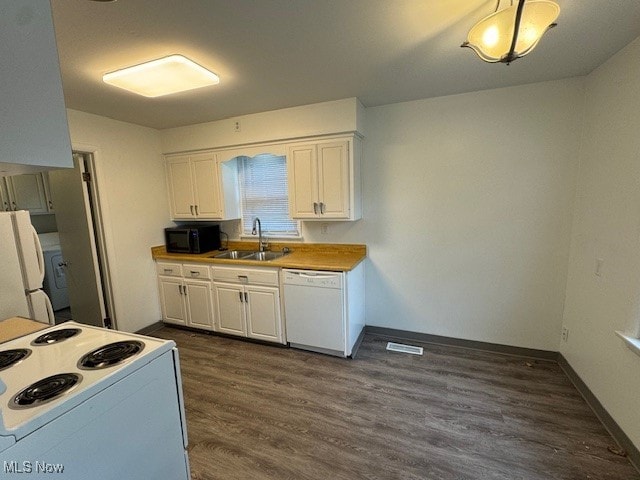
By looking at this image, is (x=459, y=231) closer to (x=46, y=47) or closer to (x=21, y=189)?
(x=46, y=47)

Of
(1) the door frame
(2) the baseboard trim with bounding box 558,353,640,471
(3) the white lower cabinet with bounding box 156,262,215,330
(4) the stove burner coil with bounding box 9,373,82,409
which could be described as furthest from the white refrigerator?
(2) the baseboard trim with bounding box 558,353,640,471

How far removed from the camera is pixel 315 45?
173 centimetres

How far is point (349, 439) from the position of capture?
1839mm

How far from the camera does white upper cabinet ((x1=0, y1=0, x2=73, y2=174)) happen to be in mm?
785

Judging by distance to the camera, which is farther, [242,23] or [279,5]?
[242,23]

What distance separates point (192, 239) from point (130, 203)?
0.77m

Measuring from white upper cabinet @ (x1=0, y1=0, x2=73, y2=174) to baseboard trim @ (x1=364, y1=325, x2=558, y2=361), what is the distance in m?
3.03

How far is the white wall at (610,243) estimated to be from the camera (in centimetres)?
173

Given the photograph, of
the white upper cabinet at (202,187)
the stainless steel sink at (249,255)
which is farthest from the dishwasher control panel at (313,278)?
the white upper cabinet at (202,187)

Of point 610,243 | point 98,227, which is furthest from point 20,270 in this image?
point 610,243

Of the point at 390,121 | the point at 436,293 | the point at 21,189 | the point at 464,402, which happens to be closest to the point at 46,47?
the point at 390,121

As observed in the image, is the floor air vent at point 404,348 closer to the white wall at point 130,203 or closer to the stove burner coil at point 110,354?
the stove burner coil at point 110,354

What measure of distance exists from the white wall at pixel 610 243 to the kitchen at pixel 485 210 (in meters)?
0.01

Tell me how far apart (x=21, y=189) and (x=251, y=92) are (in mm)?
3960
